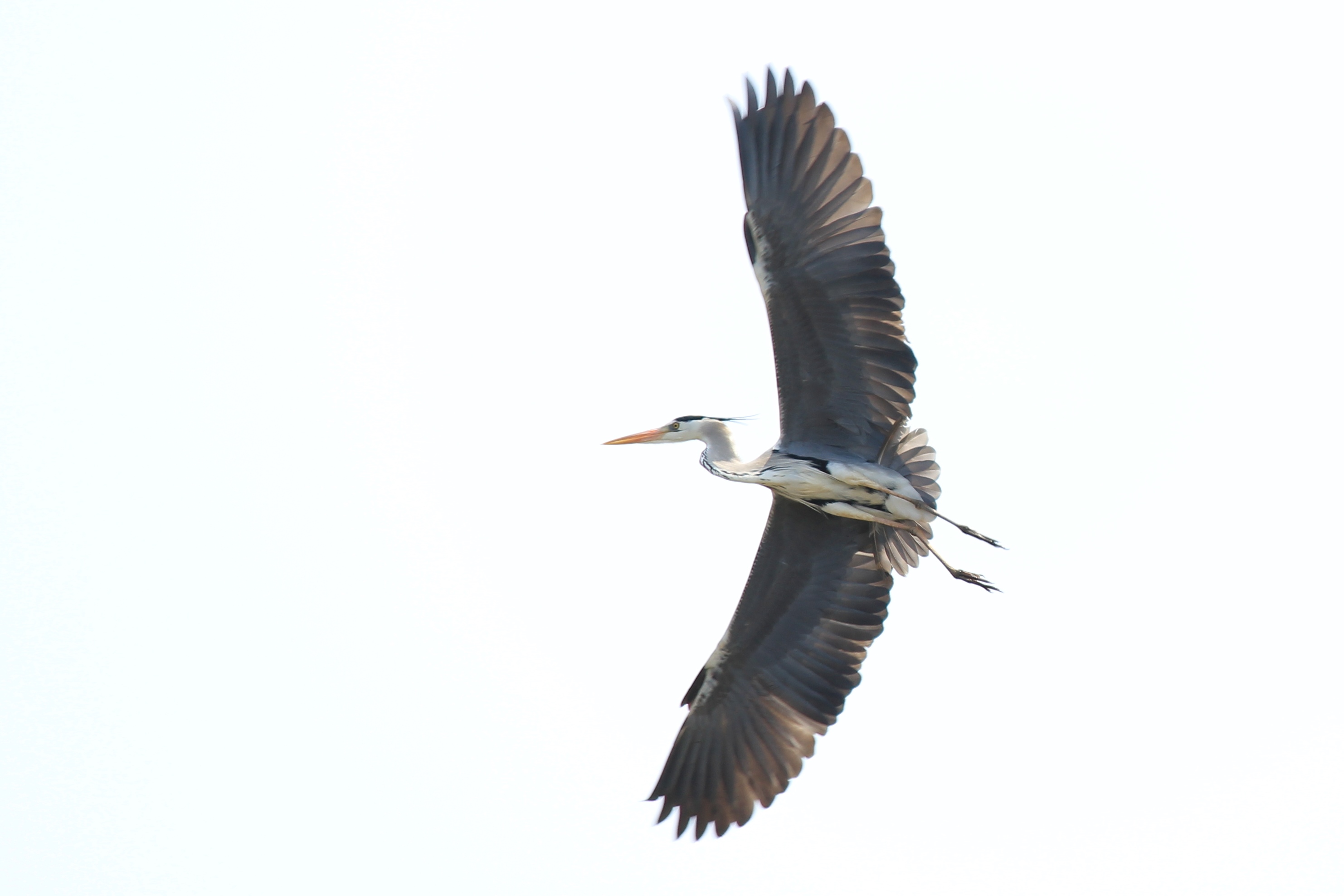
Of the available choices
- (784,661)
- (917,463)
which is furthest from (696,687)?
(917,463)

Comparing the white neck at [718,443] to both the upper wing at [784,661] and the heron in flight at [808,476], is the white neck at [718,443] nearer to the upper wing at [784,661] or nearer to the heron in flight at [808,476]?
the heron in flight at [808,476]

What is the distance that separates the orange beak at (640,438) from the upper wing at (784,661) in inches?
54.9

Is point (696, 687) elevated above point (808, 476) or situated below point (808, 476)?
below

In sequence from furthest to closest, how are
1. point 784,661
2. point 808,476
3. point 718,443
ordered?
point 718,443 → point 784,661 → point 808,476

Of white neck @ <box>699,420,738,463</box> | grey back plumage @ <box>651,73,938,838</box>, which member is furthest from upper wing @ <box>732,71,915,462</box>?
white neck @ <box>699,420,738,463</box>

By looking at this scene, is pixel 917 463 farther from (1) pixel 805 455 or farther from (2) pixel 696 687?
(2) pixel 696 687

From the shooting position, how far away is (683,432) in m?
10.5

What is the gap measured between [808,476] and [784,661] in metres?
1.38

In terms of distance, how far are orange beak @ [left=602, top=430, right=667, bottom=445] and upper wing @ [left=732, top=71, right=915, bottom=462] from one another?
1808 millimetres

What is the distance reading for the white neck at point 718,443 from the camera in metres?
9.91

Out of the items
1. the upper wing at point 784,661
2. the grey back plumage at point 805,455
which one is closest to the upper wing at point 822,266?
the grey back plumage at point 805,455

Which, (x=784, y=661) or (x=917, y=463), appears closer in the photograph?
(x=917, y=463)

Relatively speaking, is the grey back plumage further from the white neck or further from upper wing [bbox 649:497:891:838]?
the white neck

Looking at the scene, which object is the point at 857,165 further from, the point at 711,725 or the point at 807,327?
the point at 711,725
